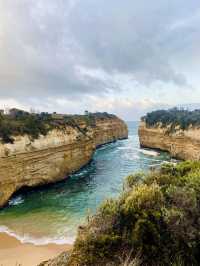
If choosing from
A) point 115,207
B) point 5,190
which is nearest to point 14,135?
point 5,190

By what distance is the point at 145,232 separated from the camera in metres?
8.70

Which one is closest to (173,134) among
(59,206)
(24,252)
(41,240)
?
(59,206)

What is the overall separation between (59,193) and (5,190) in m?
5.93

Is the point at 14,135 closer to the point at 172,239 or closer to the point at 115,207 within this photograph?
the point at 115,207

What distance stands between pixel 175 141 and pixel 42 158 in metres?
29.7

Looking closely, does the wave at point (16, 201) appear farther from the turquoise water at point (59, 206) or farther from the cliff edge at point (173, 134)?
the cliff edge at point (173, 134)

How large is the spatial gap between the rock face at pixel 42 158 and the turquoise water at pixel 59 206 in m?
1.25

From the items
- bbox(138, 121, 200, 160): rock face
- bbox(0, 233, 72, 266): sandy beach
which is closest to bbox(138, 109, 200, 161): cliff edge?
bbox(138, 121, 200, 160): rock face

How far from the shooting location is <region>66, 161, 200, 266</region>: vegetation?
8.09m

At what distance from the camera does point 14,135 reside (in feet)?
92.9

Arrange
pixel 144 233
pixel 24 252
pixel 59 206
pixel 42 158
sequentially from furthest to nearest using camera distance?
pixel 42 158, pixel 59 206, pixel 24 252, pixel 144 233

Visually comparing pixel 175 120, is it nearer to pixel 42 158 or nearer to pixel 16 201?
pixel 42 158

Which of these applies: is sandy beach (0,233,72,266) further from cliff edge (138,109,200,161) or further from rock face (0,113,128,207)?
cliff edge (138,109,200,161)

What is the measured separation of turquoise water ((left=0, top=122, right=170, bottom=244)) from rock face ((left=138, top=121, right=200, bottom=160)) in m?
12.4
